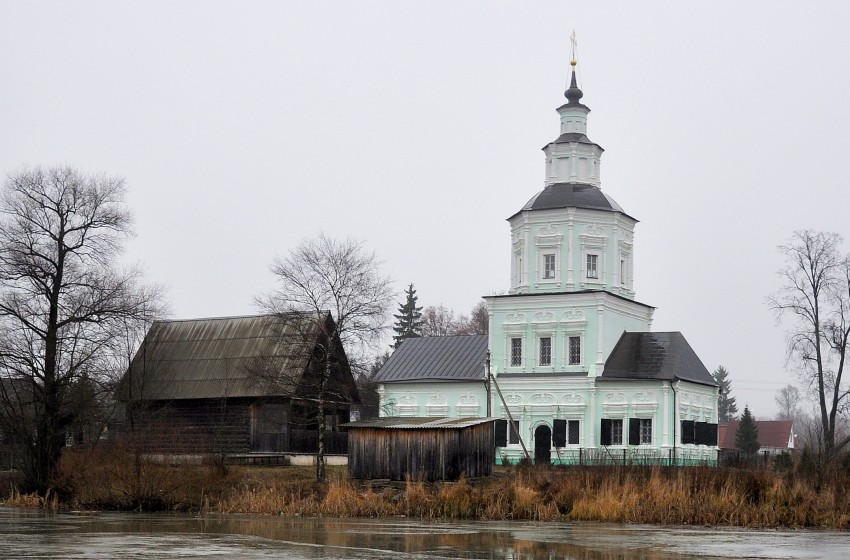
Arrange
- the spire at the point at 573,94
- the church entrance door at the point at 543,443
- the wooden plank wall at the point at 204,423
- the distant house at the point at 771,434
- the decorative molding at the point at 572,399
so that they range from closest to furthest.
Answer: the wooden plank wall at the point at 204,423 → the church entrance door at the point at 543,443 → the decorative molding at the point at 572,399 → the spire at the point at 573,94 → the distant house at the point at 771,434

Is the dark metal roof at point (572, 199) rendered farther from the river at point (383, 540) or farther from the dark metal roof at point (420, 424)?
the river at point (383, 540)

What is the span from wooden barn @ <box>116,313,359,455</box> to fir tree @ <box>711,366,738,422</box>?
244 ft

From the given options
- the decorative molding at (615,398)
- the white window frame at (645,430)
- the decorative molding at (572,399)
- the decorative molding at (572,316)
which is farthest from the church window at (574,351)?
the white window frame at (645,430)

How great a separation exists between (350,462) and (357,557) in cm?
1861

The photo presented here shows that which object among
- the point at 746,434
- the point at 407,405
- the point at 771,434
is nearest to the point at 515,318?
the point at 407,405

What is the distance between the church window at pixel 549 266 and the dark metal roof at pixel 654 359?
4146 millimetres

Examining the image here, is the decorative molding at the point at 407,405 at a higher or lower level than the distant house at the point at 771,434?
higher

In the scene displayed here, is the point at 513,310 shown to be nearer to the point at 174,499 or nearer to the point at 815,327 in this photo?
the point at 815,327

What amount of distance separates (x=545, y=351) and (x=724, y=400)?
74.5 meters

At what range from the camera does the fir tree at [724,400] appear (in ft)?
395

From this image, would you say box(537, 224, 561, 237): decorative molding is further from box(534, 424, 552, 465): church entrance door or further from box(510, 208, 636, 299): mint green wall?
box(534, 424, 552, 465): church entrance door

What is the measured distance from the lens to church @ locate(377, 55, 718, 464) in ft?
169

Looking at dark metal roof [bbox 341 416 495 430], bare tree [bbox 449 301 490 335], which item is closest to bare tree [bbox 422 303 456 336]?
bare tree [bbox 449 301 490 335]

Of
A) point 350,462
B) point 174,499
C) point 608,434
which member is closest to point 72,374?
point 174,499
